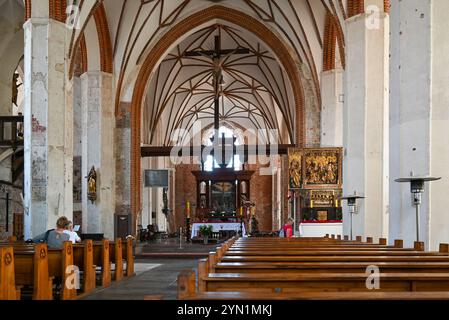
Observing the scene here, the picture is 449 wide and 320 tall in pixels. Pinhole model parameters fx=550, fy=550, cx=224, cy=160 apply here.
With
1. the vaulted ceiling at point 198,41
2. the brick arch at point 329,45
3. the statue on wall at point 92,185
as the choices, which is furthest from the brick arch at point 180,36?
the statue on wall at point 92,185

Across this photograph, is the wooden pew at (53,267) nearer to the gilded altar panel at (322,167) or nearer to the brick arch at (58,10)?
the brick arch at (58,10)

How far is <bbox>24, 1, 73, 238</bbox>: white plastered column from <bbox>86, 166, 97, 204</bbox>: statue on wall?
18.2 feet

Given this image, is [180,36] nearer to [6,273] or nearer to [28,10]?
[28,10]

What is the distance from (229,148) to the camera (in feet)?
101

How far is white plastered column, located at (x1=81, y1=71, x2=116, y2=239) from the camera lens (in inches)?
774

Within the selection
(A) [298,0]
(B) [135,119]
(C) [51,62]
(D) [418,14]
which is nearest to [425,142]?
(D) [418,14]

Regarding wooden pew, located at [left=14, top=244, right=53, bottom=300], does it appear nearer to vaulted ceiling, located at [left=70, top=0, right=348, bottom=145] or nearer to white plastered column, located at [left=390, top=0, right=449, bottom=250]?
white plastered column, located at [left=390, top=0, right=449, bottom=250]

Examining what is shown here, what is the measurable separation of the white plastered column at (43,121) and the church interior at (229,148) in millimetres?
37

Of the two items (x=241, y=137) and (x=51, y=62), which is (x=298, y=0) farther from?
(x=241, y=137)

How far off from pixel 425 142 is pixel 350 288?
16.6 feet

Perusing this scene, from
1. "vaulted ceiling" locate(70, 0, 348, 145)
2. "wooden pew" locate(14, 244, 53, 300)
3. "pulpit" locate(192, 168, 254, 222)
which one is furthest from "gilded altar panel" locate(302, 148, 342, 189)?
"pulpit" locate(192, 168, 254, 222)

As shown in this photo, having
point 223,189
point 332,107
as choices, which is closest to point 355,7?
point 332,107

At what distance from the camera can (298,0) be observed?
20.3m

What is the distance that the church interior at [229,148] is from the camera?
19.2 feet
